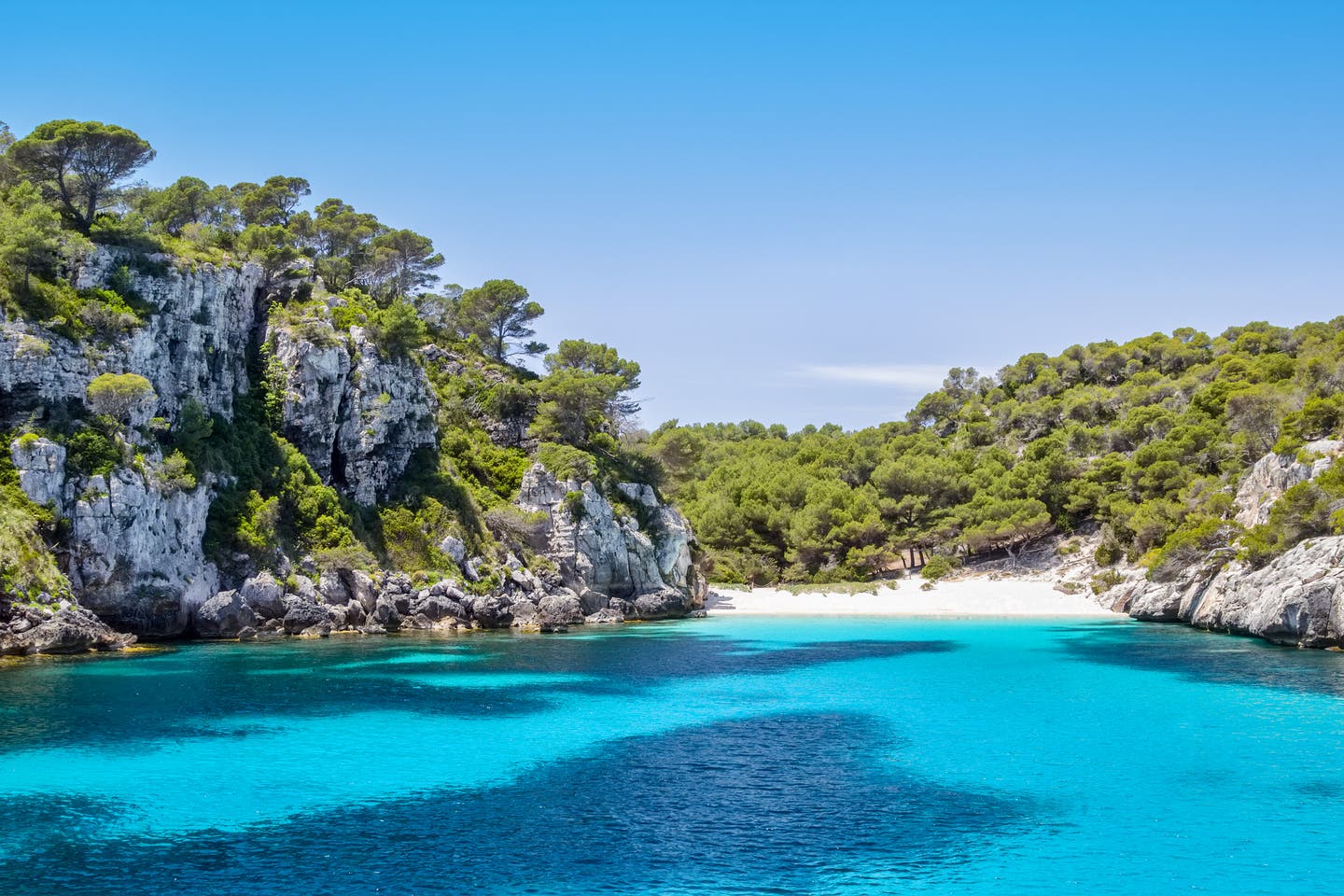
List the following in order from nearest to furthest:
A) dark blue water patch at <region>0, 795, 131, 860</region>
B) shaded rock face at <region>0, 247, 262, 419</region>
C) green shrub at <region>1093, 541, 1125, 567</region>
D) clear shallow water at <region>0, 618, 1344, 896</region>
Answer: clear shallow water at <region>0, 618, 1344, 896</region>, dark blue water patch at <region>0, 795, 131, 860</region>, shaded rock face at <region>0, 247, 262, 419</region>, green shrub at <region>1093, 541, 1125, 567</region>

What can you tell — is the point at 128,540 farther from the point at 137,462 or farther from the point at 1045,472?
the point at 1045,472

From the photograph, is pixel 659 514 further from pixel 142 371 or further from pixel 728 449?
pixel 728 449

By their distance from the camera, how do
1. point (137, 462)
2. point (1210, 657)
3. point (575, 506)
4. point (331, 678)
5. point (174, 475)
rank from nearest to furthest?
point (331, 678), point (1210, 657), point (137, 462), point (174, 475), point (575, 506)

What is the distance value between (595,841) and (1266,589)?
44109mm

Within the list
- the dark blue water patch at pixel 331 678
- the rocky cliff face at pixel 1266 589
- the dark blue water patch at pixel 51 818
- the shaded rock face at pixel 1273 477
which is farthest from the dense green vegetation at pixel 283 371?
the shaded rock face at pixel 1273 477

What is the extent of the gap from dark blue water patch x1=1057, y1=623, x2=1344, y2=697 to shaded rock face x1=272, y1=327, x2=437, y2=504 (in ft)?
142

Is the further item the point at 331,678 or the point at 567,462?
the point at 567,462

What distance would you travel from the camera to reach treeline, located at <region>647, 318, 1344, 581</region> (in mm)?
67938

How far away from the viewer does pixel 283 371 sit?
58.8 meters

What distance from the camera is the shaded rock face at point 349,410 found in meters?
58.4

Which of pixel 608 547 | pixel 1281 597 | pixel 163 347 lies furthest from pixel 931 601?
pixel 163 347

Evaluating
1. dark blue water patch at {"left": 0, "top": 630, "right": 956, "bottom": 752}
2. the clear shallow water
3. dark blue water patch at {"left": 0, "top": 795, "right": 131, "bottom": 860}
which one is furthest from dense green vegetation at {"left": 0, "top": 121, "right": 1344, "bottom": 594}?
dark blue water patch at {"left": 0, "top": 795, "right": 131, "bottom": 860}

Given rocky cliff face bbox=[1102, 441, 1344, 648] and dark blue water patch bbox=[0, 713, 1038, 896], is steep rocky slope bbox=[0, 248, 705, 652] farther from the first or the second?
rocky cliff face bbox=[1102, 441, 1344, 648]

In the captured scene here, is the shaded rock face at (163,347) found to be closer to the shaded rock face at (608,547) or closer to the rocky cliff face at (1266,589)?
the shaded rock face at (608,547)
